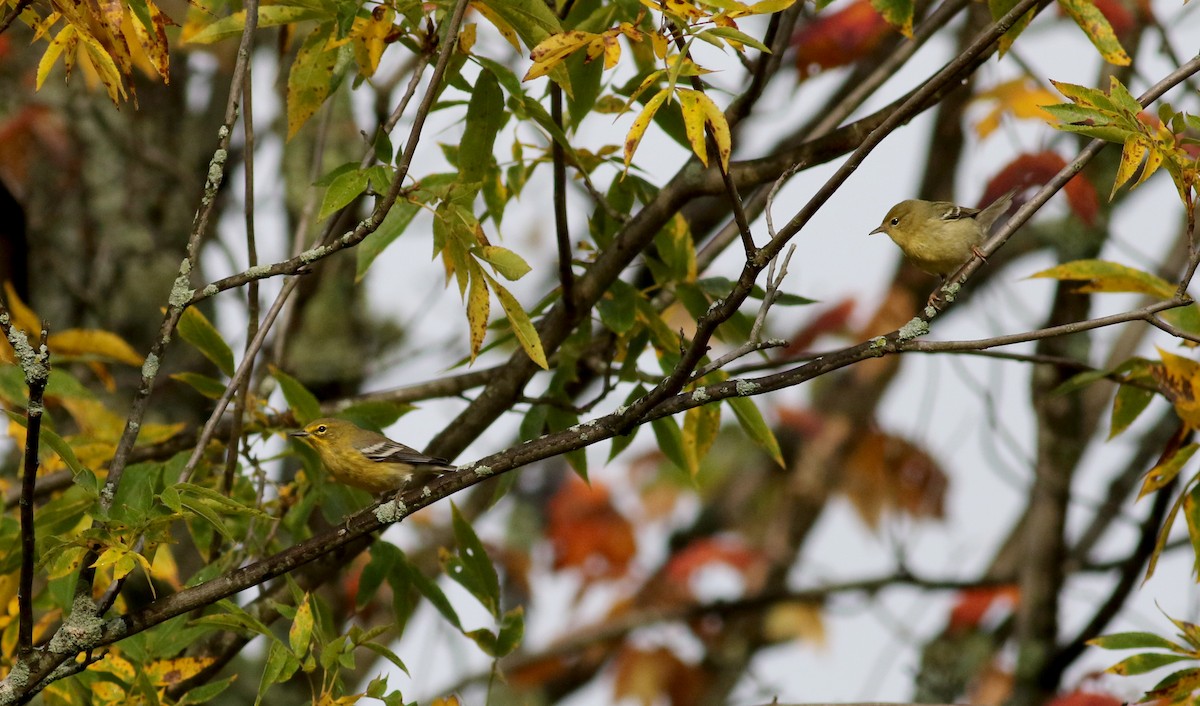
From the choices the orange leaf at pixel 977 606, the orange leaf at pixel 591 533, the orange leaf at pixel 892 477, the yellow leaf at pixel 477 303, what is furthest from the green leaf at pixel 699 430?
the orange leaf at pixel 591 533

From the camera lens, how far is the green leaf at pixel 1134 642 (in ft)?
10.1

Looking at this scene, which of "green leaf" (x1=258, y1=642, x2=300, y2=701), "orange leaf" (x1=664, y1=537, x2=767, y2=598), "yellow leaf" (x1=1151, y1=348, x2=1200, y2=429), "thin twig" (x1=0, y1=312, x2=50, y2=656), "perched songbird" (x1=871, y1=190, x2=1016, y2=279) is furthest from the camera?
"orange leaf" (x1=664, y1=537, x2=767, y2=598)

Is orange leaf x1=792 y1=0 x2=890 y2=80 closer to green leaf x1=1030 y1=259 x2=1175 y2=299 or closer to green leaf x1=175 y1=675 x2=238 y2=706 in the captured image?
green leaf x1=1030 y1=259 x2=1175 y2=299

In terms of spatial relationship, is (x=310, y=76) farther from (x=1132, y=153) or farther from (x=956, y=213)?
(x=956, y=213)

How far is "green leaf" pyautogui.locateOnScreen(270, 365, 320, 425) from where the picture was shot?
3.71 metres

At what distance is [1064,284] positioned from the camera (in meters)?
5.47

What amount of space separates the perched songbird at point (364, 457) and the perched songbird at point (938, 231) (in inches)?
80.6

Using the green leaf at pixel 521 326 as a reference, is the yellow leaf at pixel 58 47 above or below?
above

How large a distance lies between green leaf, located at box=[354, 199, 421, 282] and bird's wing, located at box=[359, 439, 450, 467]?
79 centimetres

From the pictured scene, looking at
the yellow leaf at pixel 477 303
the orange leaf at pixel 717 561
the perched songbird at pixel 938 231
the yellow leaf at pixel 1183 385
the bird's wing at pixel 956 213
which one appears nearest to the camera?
the yellow leaf at pixel 477 303

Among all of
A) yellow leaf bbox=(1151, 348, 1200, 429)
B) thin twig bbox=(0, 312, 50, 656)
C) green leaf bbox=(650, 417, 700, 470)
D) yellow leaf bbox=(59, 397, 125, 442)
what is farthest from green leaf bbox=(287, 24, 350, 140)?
yellow leaf bbox=(1151, 348, 1200, 429)

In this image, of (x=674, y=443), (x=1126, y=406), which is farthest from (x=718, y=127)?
(x=1126, y=406)

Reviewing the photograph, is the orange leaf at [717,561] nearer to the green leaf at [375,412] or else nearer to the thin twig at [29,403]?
the green leaf at [375,412]

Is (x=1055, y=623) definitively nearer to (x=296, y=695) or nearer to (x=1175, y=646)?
(x=1175, y=646)
